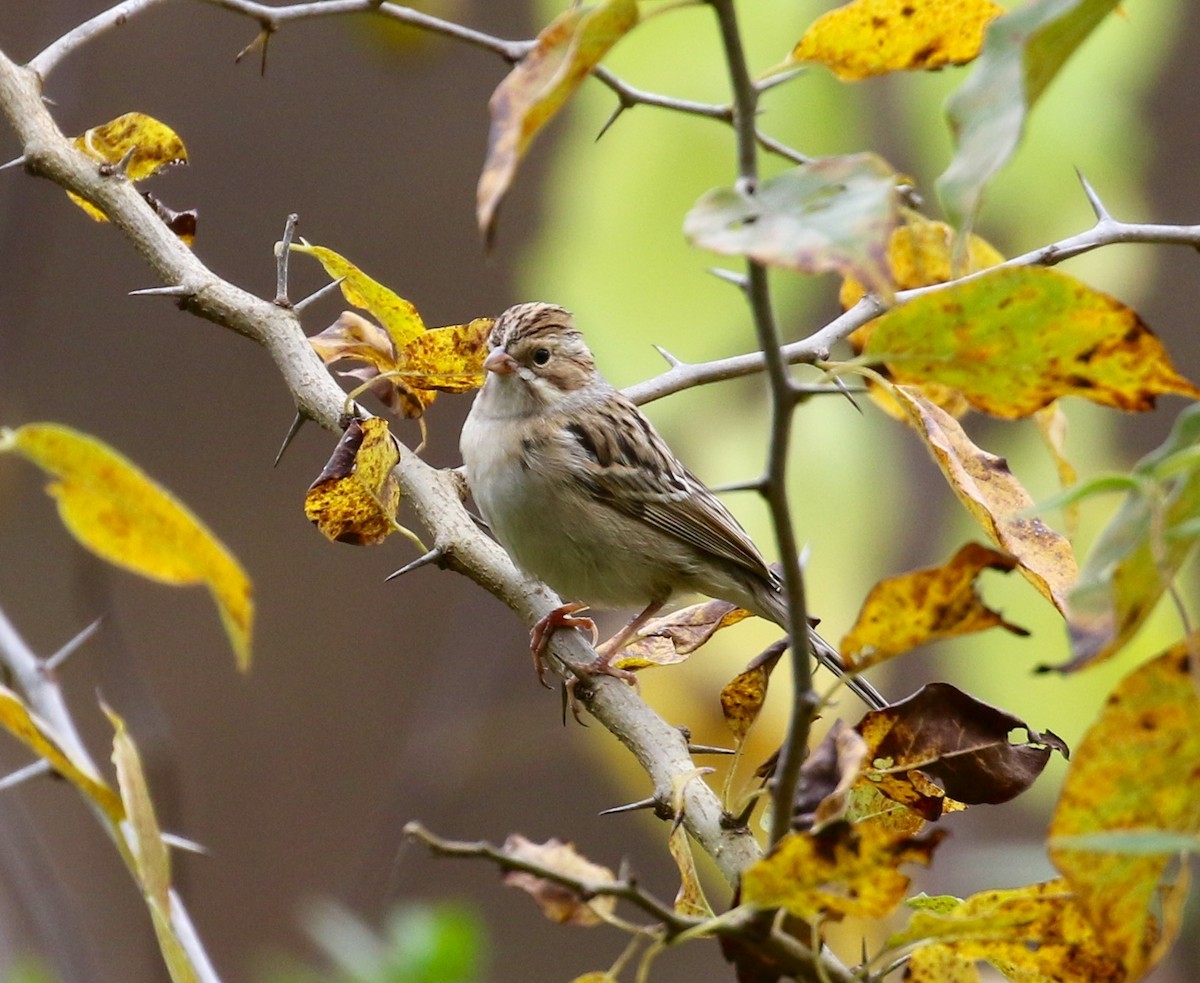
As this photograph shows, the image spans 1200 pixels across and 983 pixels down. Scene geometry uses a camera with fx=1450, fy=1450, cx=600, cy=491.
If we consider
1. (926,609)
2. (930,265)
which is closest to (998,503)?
(926,609)

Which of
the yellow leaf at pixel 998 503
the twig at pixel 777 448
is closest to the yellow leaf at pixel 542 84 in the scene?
the twig at pixel 777 448

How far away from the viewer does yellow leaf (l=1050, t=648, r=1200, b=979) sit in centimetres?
118

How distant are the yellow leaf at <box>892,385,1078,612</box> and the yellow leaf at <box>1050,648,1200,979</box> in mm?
594

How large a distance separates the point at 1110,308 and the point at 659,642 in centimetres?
129

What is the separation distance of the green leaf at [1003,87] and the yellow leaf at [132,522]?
0.66 metres

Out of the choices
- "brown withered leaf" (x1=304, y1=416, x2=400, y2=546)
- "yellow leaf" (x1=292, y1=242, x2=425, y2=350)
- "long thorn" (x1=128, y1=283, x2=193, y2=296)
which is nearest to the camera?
"brown withered leaf" (x1=304, y1=416, x2=400, y2=546)

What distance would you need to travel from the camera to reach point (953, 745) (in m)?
1.74

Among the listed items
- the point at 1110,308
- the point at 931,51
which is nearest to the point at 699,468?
the point at 931,51

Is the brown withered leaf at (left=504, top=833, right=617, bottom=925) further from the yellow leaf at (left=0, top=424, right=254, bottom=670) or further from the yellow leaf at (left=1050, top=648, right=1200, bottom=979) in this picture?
the yellow leaf at (left=1050, top=648, right=1200, bottom=979)

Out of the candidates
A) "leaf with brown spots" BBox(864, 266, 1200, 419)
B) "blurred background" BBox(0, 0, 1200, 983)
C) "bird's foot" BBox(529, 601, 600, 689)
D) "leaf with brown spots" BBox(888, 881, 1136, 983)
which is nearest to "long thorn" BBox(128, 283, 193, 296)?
"bird's foot" BBox(529, 601, 600, 689)

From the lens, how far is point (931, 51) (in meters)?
1.78

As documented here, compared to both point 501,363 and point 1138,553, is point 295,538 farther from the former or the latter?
point 1138,553

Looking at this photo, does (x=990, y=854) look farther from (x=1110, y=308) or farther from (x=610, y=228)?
(x=1110, y=308)

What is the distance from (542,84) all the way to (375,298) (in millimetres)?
1297
